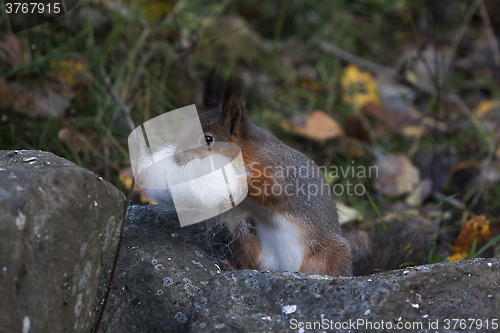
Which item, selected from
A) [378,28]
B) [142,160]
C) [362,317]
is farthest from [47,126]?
[378,28]

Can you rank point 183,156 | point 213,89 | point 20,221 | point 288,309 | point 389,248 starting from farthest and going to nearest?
point 389,248 → point 213,89 → point 183,156 → point 288,309 → point 20,221

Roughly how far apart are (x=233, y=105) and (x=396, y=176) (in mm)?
1738

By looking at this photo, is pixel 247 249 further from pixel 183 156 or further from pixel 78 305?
pixel 78 305

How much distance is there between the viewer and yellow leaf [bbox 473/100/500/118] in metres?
3.52

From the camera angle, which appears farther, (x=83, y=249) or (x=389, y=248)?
(x=389, y=248)

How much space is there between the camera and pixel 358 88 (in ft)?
12.2

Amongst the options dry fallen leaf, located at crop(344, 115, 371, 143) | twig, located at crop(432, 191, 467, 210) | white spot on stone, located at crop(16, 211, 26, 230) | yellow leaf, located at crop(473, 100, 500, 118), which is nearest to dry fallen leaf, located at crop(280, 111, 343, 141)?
dry fallen leaf, located at crop(344, 115, 371, 143)

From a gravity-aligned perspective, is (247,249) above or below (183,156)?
below

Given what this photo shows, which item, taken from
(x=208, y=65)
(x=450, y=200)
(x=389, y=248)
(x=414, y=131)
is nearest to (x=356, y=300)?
(x=389, y=248)

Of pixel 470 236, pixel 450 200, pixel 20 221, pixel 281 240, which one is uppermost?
pixel 20 221

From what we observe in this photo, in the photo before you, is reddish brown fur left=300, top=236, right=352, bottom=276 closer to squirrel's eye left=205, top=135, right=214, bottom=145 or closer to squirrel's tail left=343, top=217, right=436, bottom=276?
squirrel's tail left=343, top=217, right=436, bottom=276

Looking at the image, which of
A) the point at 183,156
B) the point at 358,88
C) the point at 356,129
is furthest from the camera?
the point at 358,88

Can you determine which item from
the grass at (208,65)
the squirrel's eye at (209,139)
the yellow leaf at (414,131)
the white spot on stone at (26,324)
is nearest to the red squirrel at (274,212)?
the squirrel's eye at (209,139)

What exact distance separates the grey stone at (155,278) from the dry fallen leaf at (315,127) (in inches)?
69.9
